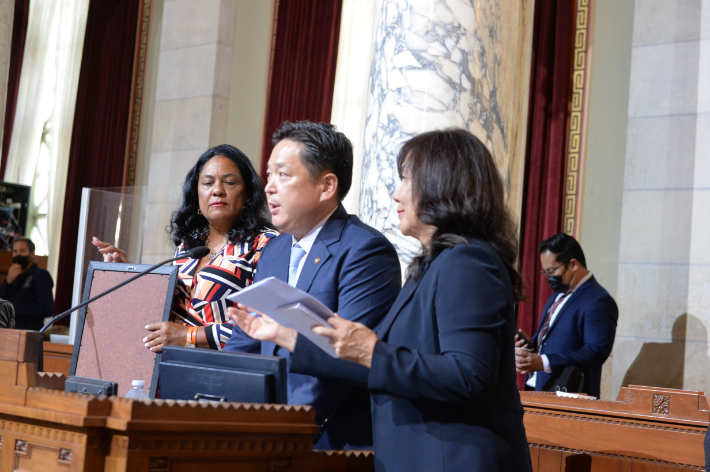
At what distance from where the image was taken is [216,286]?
110 inches

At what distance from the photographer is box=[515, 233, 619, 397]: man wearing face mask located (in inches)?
167

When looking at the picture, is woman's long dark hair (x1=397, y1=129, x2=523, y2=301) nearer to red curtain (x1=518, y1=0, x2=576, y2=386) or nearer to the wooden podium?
the wooden podium

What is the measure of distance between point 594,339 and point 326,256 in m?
2.42

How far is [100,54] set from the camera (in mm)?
10023

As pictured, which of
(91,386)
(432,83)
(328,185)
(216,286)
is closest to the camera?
(91,386)

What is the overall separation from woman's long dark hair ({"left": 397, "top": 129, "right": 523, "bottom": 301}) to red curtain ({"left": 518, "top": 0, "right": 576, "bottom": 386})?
175 inches

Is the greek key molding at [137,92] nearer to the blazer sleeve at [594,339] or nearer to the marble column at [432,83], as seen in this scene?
the marble column at [432,83]

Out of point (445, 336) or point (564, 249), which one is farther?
point (564, 249)

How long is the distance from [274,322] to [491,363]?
489 millimetres

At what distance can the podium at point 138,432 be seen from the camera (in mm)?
1574

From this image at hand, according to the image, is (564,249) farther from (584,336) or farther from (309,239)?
(309,239)

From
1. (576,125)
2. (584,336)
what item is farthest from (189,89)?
(584,336)

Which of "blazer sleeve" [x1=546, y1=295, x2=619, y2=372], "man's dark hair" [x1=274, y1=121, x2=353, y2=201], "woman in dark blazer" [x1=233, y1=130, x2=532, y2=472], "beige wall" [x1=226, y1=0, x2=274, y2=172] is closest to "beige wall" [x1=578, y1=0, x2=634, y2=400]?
"blazer sleeve" [x1=546, y1=295, x2=619, y2=372]

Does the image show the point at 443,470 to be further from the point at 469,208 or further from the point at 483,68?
the point at 483,68
